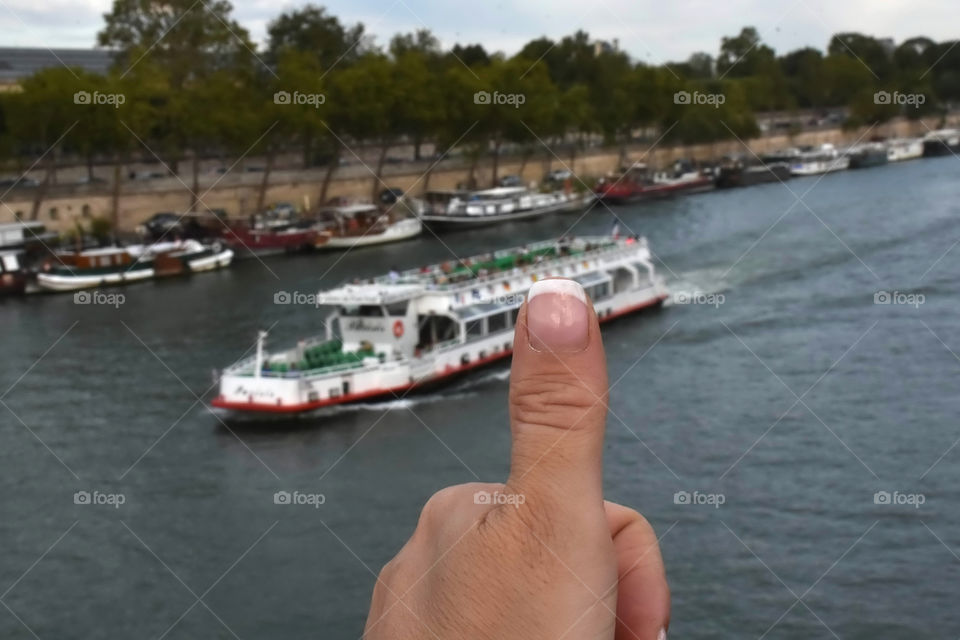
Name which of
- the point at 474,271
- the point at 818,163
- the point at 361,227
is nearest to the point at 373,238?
the point at 361,227

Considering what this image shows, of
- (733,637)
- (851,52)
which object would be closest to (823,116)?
(851,52)

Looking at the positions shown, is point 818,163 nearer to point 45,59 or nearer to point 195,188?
point 195,188

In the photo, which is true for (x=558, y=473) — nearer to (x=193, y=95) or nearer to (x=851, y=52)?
(x=193, y=95)

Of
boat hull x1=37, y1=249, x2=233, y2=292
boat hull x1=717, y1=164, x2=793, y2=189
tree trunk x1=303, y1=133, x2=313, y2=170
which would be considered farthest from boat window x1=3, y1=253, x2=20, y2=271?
boat hull x1=717, y1=164, x2=793, y2=189

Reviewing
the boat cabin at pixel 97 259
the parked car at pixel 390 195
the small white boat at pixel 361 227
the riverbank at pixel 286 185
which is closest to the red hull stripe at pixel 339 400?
the boat cabin at pixel 97 259

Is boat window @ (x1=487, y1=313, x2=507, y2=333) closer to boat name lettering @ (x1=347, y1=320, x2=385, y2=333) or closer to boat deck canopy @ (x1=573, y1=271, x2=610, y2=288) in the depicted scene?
boat name lettering @ (x1=347, y1=320, x2=385, y2=333)

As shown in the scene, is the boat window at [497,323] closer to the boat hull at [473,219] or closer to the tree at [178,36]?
the boat hull at [473,219]
